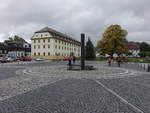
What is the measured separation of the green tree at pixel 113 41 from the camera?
42.5 m

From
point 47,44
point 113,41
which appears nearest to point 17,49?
point 47,44

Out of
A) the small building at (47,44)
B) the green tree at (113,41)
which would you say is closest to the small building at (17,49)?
the small building at (47,44)

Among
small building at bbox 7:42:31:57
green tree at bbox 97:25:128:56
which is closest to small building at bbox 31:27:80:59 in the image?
green tree at bbox 97:25:128:56

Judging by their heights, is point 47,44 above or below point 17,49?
above

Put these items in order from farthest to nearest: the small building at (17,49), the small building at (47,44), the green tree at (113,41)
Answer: the small building at (17,49), the small building at (47,44), the green tree at (113,41)

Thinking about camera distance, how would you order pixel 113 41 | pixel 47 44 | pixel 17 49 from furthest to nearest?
1. pixel 17 49
2. pixel 47 44
3. pixel 113 41

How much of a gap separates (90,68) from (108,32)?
3016 centimetres

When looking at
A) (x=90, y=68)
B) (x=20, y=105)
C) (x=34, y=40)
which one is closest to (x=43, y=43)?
(x=34, y=40)

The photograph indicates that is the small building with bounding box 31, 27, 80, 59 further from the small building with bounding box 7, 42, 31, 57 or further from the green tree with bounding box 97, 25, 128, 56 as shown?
the small building with bounding box 7, 42, 31, 57

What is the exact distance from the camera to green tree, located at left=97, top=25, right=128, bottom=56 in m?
42.5

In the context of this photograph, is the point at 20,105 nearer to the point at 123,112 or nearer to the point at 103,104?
the point at 103,104

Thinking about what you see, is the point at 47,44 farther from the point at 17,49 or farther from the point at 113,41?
the point at 113,41

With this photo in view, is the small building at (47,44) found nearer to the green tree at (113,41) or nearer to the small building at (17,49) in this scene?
the green tree at (113,41)

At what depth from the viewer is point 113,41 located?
42844mm
